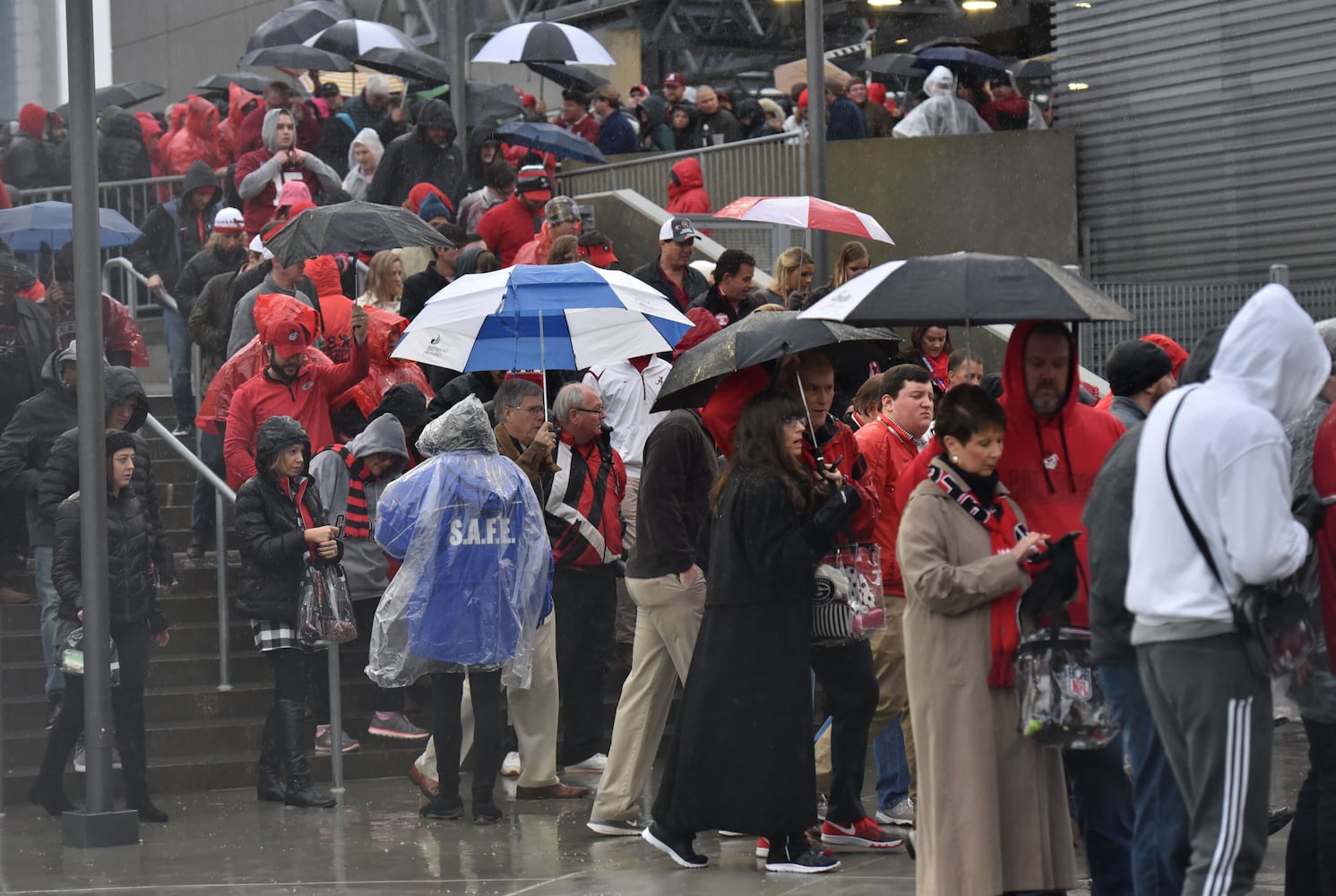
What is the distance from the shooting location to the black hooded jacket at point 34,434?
10617mm

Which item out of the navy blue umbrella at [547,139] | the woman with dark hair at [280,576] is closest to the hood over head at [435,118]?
the navy blue umbrella at [547,139]

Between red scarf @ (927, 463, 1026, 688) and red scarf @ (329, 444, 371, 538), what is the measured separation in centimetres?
484

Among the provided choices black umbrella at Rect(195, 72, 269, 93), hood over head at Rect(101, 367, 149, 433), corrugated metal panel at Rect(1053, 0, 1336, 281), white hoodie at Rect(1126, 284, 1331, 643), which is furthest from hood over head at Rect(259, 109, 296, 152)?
white hoodie at Rect(1126, 284, 1331, 643)

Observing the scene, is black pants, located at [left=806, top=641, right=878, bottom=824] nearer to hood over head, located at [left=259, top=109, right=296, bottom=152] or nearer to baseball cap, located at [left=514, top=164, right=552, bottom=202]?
baseball cap, located at [left=514, top=164, right=552, bottom=202]

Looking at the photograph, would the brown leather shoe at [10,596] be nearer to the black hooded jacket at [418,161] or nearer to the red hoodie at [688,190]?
the black hooded jacket at [418,161]

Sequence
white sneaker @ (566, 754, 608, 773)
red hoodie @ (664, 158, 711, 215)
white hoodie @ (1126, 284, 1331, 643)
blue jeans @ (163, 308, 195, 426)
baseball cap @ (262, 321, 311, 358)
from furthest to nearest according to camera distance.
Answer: red hoodie @ (664, 158, 711, 215)
blue jeans @ (163, 308, 195, 426)
baseball cap @ (262, 321, 311, 358)
white sneaker @ (566, 754, 608, 773)
white hoodie @ (1126, 284, 1331, 643)

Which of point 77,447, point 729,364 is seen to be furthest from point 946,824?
point 77,447

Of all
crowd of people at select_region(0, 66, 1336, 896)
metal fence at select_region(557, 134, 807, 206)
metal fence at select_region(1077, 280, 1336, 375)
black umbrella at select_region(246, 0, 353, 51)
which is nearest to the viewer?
crowd of people at select_region(0, 66, 1336, 896)

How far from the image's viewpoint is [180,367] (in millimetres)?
14250

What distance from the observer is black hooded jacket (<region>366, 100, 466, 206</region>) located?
1585 cm

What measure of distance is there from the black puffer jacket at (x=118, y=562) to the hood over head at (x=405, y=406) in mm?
1614

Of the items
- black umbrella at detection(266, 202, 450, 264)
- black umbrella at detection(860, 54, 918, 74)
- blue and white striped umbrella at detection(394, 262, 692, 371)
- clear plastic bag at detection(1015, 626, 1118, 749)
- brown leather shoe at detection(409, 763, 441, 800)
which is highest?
black umbrella at detection(860, 54, 918, 74)

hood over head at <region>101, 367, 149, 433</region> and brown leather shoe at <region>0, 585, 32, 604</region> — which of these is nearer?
hood over head at <region>101, 367, 149, 433</region>

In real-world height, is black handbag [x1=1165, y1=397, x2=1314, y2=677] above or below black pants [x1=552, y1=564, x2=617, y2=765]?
above
